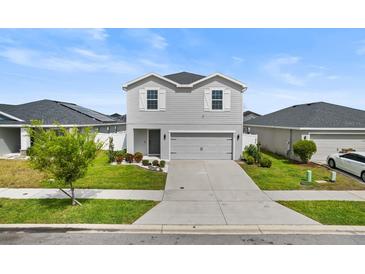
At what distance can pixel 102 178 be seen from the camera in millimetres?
12492

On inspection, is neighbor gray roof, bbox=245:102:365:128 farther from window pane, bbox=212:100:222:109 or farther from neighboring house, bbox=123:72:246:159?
window pane, bbox=212:100:222:109

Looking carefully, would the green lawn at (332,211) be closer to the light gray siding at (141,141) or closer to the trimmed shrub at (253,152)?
the trimmed shrub at (253,152)

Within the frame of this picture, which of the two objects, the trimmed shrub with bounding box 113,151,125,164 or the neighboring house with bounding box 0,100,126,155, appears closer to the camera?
the trimmed shrub with bounding box 113,151,125,164

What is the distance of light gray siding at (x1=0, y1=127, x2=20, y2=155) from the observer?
63.8 feet

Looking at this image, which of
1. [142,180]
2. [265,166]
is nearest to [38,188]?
[142,180]

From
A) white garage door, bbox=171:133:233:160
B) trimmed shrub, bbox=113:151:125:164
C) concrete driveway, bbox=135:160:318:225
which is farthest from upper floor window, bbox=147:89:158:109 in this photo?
concrete driveway, bbox=135:160:318:225

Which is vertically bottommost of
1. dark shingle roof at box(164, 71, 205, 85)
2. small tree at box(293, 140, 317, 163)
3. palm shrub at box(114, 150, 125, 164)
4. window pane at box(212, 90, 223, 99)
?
palm shrub at box(114, 150, 125, 164)

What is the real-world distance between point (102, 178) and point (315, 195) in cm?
1047

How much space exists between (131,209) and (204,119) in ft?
36.3

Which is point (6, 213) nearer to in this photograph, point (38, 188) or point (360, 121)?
point (38, 188)

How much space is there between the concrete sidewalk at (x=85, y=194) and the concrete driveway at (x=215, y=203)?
2.53ft

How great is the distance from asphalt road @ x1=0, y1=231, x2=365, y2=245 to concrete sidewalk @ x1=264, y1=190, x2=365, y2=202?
123 inches

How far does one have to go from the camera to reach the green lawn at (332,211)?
24.3ft

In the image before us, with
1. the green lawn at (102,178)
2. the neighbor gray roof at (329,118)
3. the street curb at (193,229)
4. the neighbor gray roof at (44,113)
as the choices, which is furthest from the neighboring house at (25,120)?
the neighbor gray roof at (329,118)
